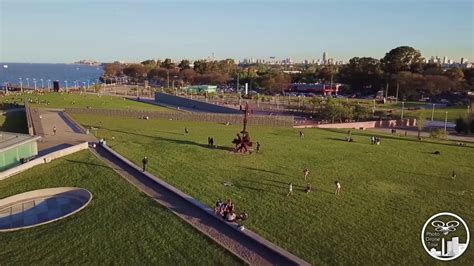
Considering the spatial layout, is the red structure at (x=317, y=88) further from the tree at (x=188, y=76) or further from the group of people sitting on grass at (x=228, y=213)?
the group of people sitting on grass at (x=228, y=213)

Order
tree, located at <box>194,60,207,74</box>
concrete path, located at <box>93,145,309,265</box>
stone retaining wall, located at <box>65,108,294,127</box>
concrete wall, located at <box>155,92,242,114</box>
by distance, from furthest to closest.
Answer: tree, located at <box>194,60,207,74</box>
concrete wall, located at <box>155,92,242,114</box>
stone retaining wall, located at <box>65,108,294,127</box>
concrete path, located at <box>93,145,309,265</box>

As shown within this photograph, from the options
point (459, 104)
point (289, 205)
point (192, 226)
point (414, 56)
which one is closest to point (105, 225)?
point (192, 226)

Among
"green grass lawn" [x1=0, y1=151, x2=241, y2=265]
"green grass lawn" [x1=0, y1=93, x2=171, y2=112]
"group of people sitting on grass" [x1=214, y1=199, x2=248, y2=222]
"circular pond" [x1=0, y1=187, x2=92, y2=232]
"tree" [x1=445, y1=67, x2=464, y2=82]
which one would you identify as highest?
"tree" [x1=445, y1=67, x2=464, y2=82]

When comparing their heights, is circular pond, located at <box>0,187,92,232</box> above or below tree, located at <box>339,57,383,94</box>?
below

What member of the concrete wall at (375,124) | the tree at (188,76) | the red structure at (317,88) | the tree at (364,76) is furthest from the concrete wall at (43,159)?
the tree at (188,76)

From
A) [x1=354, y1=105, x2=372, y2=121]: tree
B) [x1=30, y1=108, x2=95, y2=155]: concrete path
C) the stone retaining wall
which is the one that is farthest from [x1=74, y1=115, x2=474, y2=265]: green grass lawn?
[x1=354, y1=105, x2=372, y2=121]: tree

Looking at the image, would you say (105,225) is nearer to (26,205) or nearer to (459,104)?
(26,205)

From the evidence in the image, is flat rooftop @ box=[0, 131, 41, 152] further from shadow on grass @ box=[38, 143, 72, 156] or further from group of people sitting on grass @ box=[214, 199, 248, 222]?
group of people sitting on grass @ box=[214, 199, 248, 222]
